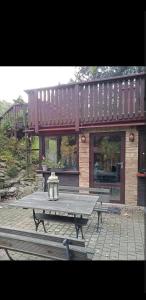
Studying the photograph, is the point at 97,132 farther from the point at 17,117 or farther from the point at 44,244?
the point at 44,244

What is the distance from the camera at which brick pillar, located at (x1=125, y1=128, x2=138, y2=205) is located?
650 cm

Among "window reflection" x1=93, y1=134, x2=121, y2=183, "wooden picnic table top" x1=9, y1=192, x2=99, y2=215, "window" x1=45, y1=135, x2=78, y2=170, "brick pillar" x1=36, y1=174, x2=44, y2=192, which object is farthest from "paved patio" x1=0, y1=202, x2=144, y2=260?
"window" x1=45, y1=135, x2=78, y2=170

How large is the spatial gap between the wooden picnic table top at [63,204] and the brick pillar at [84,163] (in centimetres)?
249

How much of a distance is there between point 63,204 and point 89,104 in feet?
12.7

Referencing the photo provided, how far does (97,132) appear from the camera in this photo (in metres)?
6.96

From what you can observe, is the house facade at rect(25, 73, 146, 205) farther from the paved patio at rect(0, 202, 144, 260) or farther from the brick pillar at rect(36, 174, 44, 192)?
the paved patio at rect(0, 202, 144, 260)

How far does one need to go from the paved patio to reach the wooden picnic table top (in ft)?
2.14

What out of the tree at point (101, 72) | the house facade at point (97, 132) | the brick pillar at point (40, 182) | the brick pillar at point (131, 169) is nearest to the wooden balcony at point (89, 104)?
the house facade at point (97, 132)

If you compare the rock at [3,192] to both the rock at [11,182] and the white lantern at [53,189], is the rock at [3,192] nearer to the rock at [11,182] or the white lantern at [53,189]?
the rock at [11,182]
